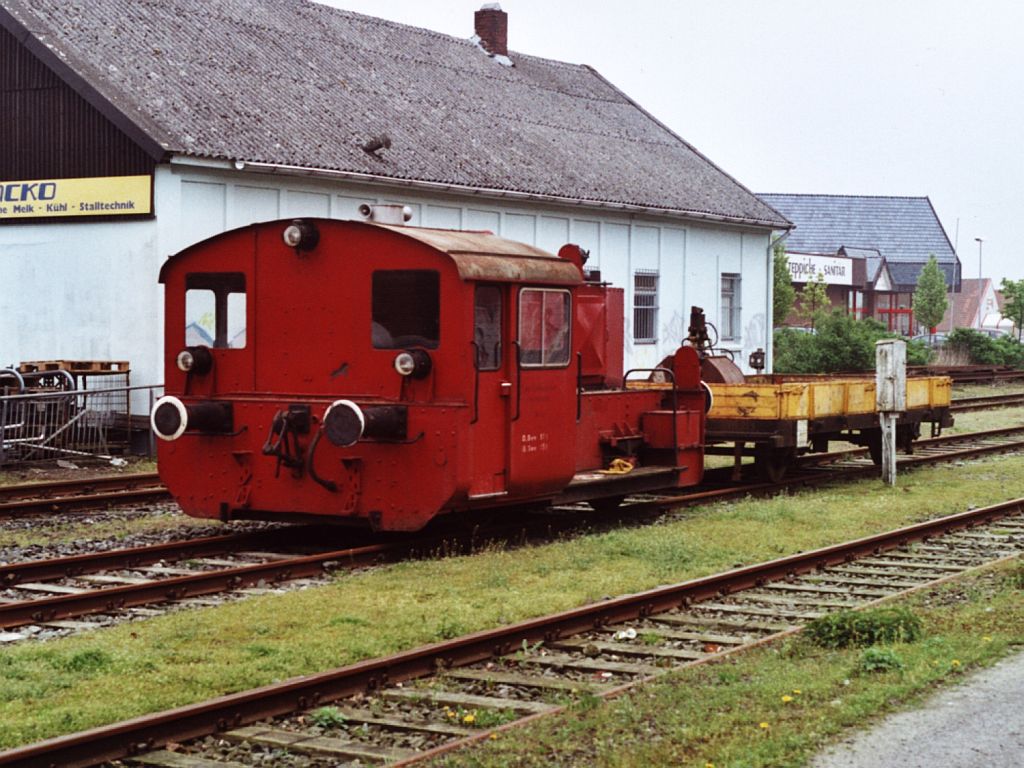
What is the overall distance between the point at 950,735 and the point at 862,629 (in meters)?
2.14

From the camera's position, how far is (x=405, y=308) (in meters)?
12.0

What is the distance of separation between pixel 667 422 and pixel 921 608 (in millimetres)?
5255

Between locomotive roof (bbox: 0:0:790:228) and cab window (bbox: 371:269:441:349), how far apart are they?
33.4 feet

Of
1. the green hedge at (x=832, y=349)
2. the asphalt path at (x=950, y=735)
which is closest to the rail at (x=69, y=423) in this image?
the asphalt path at (x=950, y=735)

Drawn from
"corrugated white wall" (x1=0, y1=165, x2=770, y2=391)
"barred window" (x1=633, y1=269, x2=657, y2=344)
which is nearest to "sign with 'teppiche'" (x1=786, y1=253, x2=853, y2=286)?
"barred window" (x1=633, y1=269, x2=657, y2=344)

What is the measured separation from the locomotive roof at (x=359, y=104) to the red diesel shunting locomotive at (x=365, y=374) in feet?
30.3

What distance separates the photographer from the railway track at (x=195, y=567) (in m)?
9.76

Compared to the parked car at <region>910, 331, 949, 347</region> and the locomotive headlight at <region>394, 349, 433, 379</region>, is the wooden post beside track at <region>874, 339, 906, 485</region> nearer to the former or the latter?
the locomotive headlight at <region>394, 349, 433, 379</region>

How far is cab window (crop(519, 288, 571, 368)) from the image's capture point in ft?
40.9

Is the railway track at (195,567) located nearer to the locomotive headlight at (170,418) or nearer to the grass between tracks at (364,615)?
the grass between tracks at (364,615)

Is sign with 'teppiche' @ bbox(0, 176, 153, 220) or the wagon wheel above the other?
sign with 'teppiche' @ bbox(0, 176, 153, 220)

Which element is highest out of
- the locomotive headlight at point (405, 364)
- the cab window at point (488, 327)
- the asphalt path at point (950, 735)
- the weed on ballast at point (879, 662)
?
the cab window at point (488, 327)

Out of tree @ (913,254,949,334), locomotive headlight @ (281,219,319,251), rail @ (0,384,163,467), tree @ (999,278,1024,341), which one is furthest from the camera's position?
tree @ (913,254,949,334)

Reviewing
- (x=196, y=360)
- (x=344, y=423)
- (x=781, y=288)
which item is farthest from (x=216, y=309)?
(x=781, y=288)
